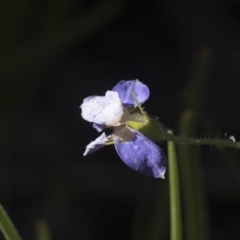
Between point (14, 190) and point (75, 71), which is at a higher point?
point (75, 71)

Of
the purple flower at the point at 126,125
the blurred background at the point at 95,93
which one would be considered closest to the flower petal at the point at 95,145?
the purple flower at the point at 126,125

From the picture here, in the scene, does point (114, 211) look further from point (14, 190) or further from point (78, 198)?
point (14, 190)

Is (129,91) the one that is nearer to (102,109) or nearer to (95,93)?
(102,109)

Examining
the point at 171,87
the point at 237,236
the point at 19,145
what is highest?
the point at 171,87

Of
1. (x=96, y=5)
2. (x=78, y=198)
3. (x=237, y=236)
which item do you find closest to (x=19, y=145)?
(x=78, y=198)

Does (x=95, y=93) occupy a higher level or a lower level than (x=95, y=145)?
higher

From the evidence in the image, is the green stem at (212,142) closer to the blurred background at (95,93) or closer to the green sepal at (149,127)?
the green sepal at (149,127)

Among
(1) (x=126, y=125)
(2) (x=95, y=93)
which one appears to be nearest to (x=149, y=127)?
(1) (x=126, y=125)
